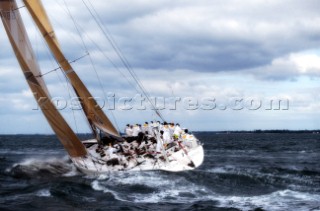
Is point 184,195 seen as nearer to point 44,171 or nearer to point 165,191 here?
point 165,191

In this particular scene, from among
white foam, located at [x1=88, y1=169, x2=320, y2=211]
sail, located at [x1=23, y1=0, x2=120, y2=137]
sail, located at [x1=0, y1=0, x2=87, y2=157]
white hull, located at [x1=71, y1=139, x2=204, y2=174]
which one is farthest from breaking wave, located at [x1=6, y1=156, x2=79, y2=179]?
white foam, located at [x1=88, y1=169, x2=320, y2=211]

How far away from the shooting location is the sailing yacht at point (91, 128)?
70.9 ft

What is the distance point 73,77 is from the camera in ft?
78.4

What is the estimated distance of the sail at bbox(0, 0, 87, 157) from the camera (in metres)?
23.0

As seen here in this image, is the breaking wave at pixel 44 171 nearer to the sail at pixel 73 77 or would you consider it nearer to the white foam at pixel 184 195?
the sail at pixel 73 77

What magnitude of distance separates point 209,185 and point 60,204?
6330mm

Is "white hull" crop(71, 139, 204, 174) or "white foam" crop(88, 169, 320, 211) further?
"white hull" crop(71, 139, 204, 174)

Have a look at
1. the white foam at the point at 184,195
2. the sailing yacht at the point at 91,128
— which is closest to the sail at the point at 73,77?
the sailing yacht at the point at 91,128

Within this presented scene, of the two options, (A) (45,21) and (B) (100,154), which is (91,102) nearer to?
(B) (100,154)

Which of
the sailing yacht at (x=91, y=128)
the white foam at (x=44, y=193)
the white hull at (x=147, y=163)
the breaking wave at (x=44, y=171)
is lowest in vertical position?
the white foam at (x=44, y=193)

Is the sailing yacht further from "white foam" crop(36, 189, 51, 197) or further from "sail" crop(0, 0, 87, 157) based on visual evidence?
"white foam" crop(36, 189, 51, 197)

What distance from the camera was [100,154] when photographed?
2306cm

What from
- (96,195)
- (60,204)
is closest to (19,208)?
(60,204)

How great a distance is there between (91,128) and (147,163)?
575 centimetres
